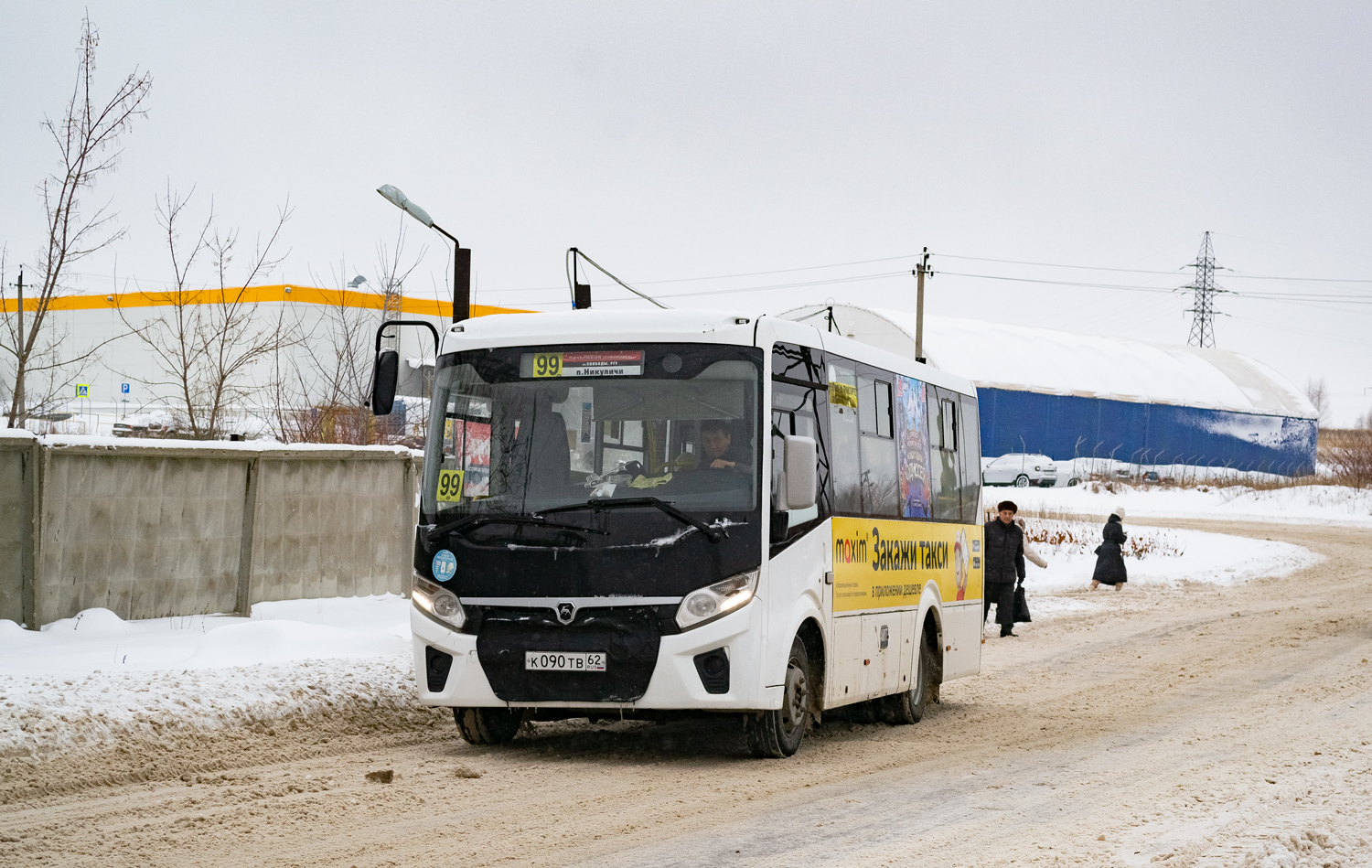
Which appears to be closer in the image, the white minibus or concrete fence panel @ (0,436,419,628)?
the white minibus

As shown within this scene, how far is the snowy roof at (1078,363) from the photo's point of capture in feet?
201

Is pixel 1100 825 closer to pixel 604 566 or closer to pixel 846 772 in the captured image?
pixel 846 772

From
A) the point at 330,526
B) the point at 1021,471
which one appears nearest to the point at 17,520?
the point at 330,526

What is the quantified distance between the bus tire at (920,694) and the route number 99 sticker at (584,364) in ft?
13.2

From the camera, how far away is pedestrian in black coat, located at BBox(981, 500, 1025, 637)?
19141 millimetres

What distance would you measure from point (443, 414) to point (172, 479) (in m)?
4.48

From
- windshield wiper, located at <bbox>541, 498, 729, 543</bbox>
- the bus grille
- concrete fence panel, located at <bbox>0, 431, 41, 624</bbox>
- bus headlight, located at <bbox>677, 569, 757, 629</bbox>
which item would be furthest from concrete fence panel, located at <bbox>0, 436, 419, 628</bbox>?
bus headlight, located at <bbox>677, 569, 757, 629</bbox>

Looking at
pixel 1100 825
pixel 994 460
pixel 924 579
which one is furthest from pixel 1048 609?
pixel 994 460

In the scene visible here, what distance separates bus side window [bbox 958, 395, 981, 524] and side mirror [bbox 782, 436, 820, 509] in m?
4.80

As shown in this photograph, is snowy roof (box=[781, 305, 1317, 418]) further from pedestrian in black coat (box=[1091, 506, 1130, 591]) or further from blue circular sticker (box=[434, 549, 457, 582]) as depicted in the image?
blue circular sticker (box=[434, 549, 457, 582])

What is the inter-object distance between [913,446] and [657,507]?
3653 mm

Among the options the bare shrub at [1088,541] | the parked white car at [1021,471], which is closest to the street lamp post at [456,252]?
the bare shrub at [1088,541]

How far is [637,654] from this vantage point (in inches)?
334

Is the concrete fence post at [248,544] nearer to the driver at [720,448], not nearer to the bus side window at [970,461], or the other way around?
the driver at [720,448]
